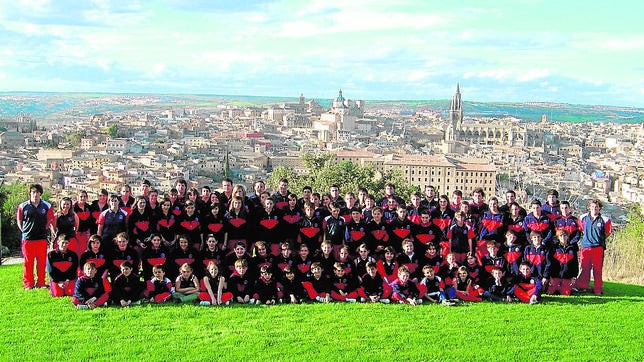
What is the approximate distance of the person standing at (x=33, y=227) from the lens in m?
8.77

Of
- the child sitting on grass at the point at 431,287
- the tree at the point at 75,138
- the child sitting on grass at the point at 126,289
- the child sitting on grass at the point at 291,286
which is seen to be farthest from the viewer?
the tree at the point at 75,138

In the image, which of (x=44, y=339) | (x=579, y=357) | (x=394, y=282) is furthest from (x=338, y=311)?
(x=44, y=339)

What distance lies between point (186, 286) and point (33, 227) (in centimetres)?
237

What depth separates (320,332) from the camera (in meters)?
7.13

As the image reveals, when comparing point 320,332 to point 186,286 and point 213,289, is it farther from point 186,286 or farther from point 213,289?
point 186,286

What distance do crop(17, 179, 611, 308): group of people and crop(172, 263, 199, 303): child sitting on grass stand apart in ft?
0.05

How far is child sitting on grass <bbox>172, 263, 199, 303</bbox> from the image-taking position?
816 cm

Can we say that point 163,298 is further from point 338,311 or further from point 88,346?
point 338,311

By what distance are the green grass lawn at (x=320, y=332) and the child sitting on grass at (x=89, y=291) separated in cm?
15

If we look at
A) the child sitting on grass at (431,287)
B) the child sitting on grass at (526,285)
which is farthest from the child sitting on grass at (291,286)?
the child sitting on grass at (526,285)

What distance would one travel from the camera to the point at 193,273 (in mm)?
8406

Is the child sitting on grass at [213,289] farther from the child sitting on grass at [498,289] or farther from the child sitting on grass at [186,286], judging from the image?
the child sitting on grass at [498,289]

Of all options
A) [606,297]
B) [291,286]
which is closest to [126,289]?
[291,286]

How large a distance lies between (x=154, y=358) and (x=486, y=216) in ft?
17.4
